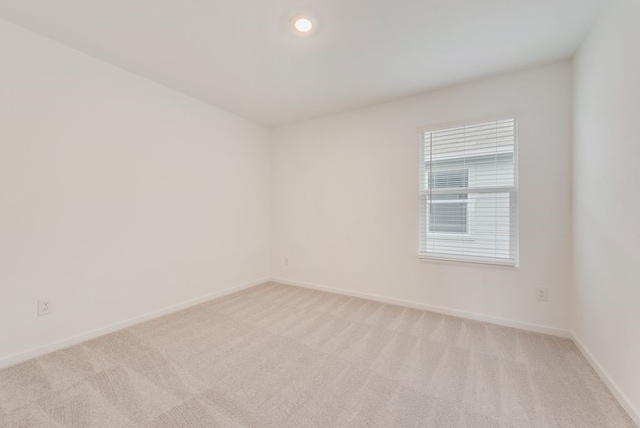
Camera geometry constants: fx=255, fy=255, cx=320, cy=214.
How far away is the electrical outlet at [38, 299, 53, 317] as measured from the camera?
77.1 inches

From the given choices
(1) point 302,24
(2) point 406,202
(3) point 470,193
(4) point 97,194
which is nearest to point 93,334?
(4) point 97,194

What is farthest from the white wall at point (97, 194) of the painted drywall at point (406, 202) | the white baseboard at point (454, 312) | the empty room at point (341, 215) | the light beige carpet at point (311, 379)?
the white baseboard at point (454, 312)

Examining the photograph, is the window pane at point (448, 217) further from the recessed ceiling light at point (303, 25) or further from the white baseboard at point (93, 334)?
the white baseboard at point (93, 334)

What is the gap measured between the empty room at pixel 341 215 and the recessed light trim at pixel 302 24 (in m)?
0.02

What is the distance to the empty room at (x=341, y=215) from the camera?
4.98 feet

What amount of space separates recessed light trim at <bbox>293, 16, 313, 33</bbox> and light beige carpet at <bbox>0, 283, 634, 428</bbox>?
2450 mm

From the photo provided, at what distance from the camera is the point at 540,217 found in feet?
7.62

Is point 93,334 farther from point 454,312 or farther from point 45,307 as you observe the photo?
point 454,312

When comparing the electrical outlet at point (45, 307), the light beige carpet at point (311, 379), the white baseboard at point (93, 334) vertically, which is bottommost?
the light beige carpet at point (311, 379)

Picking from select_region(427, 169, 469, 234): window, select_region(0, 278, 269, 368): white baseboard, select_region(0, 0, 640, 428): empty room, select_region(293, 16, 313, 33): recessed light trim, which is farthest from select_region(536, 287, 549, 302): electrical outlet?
select_region(0, 278, 269, 368): white baseboard

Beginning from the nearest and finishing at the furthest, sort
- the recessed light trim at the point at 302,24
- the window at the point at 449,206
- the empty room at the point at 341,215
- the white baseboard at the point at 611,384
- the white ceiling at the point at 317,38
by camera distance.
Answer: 1. the white baseboard at the point at 611,384
2. the empty room at the point at 341,215
3. the white ceiling at the point at 317,38
4. the recessed light trim at the point at 302,24
5. the window at the point at 449,206

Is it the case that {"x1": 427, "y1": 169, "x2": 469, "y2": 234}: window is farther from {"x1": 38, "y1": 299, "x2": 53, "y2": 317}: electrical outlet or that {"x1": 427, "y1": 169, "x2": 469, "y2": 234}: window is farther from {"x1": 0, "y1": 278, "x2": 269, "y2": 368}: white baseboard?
{"x1": 38, "y1": 299, "x2": 53, "y2": 317}: electrical outlet

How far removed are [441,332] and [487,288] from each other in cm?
68

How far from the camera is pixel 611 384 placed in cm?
156
